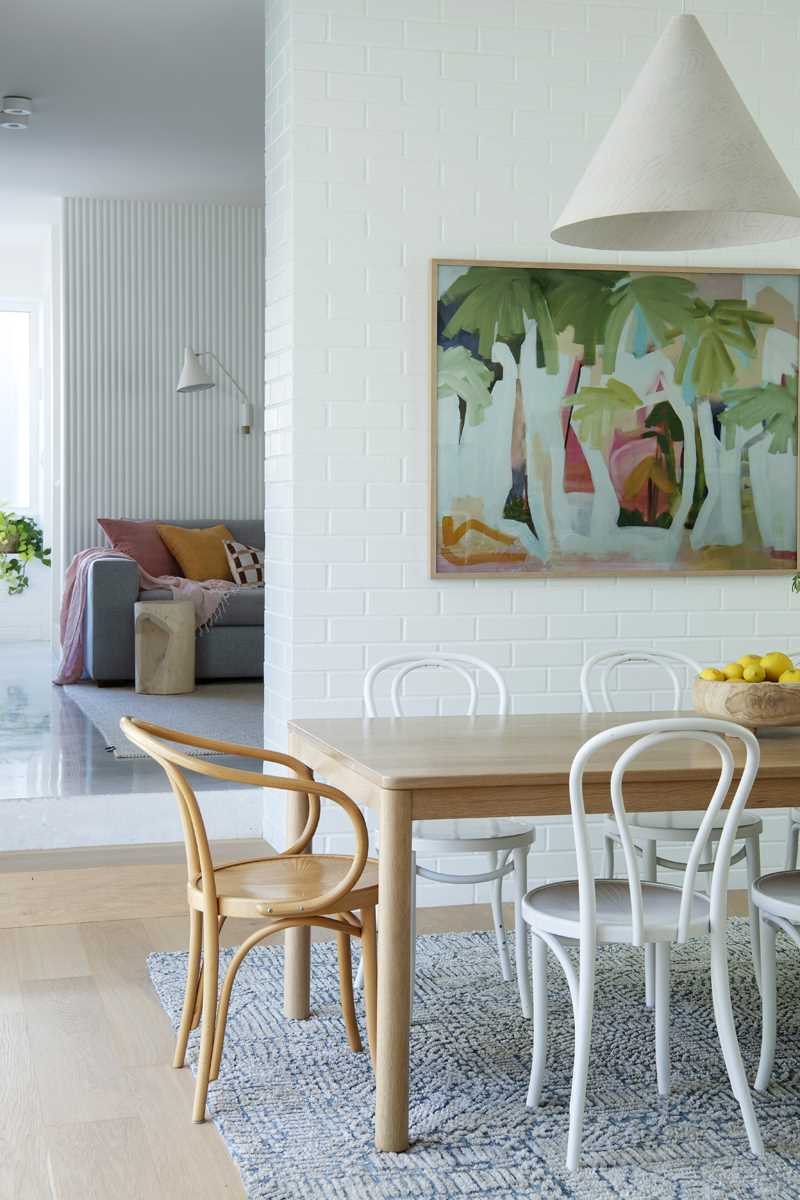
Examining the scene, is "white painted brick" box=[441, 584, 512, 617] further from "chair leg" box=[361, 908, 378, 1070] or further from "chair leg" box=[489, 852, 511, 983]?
"chair leg" box=[361, 908, 378, 1070]

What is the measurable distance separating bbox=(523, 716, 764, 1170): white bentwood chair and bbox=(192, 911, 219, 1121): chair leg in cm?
59

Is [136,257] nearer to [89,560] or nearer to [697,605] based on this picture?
[89,560]

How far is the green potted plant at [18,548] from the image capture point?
959 centimetres

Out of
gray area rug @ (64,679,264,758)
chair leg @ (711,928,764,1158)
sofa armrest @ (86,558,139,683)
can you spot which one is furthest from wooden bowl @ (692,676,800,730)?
sofa armrest @ (86,558,139,683)

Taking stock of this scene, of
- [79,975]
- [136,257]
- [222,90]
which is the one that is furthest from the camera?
[136,257]

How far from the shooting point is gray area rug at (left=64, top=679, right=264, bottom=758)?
19.2 feet

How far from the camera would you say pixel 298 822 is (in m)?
3.07

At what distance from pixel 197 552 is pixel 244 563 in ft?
0.93

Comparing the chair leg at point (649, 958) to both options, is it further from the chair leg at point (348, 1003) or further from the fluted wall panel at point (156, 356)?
the fluted wall panel at point (156, 356)

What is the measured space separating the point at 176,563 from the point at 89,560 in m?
0.70

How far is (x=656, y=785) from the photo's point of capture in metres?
2.60

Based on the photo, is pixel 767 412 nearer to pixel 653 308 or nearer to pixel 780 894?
pixel 653 308

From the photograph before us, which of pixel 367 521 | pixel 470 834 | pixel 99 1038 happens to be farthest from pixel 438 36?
pixel 99 1038

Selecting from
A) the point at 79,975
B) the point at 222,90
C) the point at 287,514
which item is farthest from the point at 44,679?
the point at 79,975
